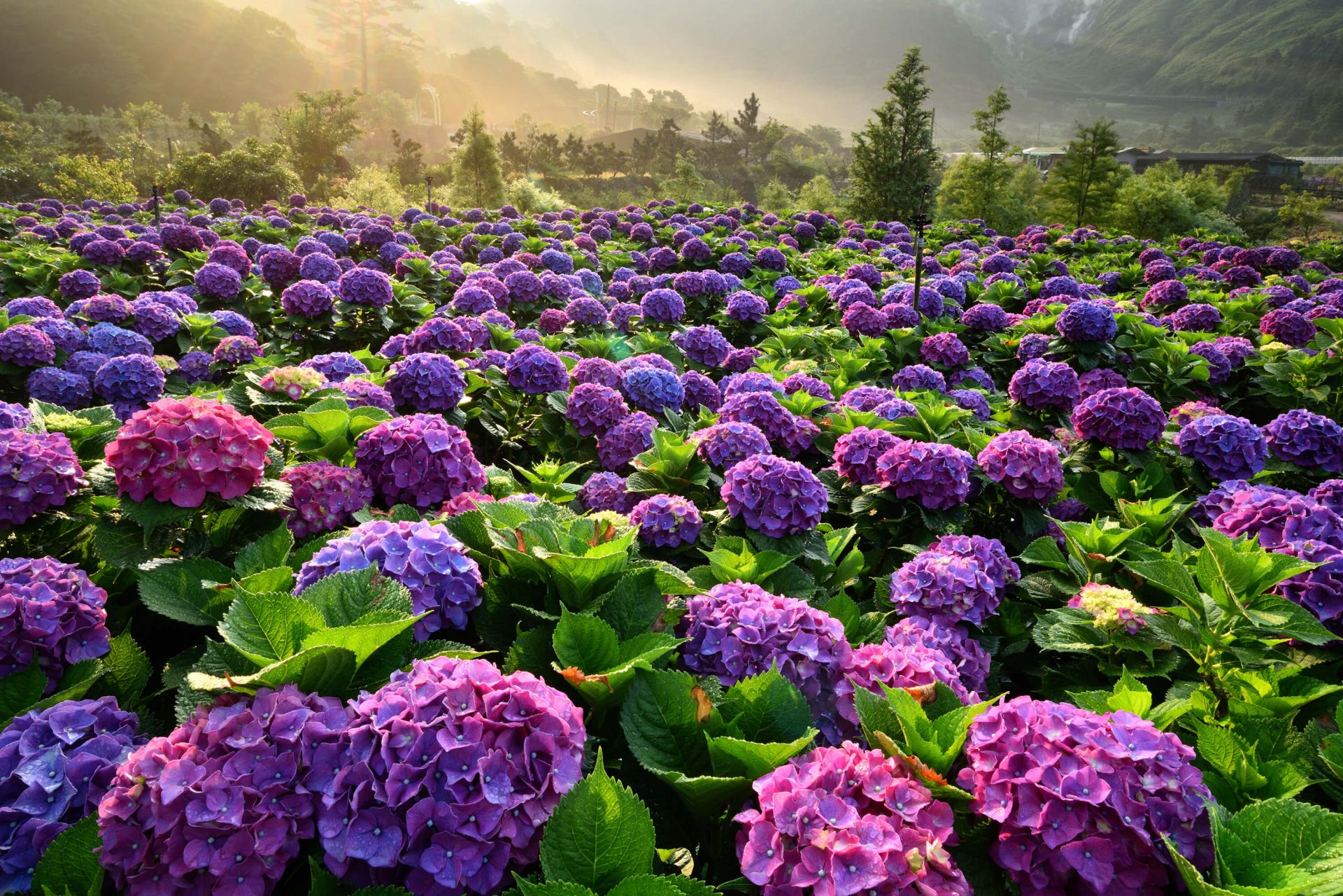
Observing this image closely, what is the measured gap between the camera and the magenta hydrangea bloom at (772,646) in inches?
67.0

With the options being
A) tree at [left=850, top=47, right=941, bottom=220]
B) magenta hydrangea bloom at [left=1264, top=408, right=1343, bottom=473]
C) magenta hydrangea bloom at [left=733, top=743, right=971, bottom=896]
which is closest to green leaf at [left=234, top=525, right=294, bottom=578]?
magenta hydrangea bloom at [left=733, top=743, right=971, bottom=896]

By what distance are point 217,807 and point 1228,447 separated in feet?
13.4

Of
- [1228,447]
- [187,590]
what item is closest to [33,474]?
[187,590]

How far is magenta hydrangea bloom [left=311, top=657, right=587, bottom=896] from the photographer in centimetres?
106

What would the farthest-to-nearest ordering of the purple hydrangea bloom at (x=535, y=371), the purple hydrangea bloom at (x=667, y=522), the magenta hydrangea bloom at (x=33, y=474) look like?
the purple hydrangea bloom at (x=535, y=371) → the purple hydrangea bloom at (x=667, y=522) → the magenta hydrangea bloom at (x=33, y=474)

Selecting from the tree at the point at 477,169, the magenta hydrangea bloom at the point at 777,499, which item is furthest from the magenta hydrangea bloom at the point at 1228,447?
the tree at the point at 477,169

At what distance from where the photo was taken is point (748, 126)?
223 feet

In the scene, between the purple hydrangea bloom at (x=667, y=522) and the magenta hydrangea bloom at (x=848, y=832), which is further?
the purple hydrangea bloom at (x=667, y=522)

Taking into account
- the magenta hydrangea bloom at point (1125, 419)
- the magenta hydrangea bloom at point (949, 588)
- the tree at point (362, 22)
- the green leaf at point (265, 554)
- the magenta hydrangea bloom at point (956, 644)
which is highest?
the tree at point (362, 22)

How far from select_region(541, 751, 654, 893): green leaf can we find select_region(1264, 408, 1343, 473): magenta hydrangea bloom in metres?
3.92

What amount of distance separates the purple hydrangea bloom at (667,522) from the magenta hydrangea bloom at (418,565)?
2.83ft

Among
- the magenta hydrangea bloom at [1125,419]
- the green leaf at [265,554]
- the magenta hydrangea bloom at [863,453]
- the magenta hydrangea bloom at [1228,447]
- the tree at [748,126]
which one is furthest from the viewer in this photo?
the tree at [748,126]

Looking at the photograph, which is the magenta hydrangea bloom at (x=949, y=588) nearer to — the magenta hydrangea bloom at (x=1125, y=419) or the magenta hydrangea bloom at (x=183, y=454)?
the magenta hydrangea bloom at (x=1125, y=419)

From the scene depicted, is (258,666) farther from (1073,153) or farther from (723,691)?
(1073,153)
